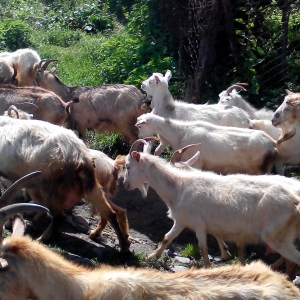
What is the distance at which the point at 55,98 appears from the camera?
903cm

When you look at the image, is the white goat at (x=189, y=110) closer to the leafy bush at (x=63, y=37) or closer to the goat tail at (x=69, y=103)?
the goat tail at (x=69, y=103)

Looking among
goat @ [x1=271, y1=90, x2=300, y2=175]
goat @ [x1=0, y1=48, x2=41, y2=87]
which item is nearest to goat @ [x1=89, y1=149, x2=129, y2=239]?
goat @ [x1=271, y1=90, x2=300, y2=175]

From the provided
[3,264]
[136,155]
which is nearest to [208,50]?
[136,155]

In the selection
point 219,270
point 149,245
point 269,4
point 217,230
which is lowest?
point 149,245

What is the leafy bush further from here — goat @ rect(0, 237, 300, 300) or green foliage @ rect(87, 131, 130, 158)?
goat @ rect(0, 237, 300, 300)

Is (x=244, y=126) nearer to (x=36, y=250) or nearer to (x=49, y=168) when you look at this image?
(x=49, y=168)

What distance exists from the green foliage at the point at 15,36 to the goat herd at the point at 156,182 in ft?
20.2

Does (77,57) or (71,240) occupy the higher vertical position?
(77,57)

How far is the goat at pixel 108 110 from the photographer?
9.52m

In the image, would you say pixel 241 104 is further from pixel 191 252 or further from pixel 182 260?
pixel 182 260

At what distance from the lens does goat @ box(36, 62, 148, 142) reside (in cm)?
952

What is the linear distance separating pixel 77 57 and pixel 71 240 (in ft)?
27.4

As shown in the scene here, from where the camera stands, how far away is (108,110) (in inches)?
379

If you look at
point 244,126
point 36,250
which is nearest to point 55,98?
point 244,126
